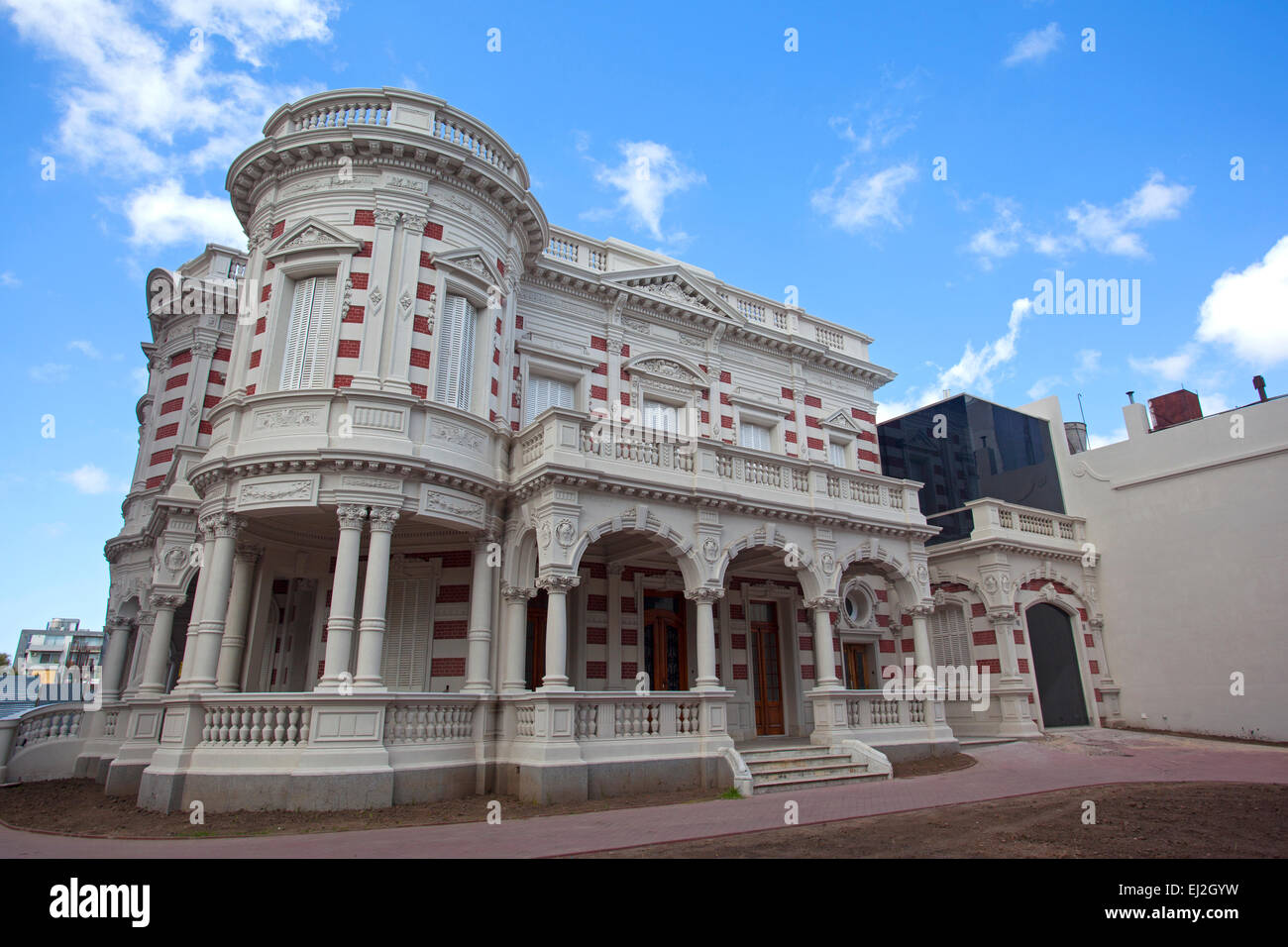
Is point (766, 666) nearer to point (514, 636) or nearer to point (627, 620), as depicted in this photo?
point (627, 620)

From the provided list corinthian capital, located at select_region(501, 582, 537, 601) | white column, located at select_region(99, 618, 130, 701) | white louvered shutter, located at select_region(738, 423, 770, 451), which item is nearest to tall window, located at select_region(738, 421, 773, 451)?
white louvered shutter, located at select_region(738, 423, 770, 451)

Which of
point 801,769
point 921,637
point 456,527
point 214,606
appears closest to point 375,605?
point 456,527

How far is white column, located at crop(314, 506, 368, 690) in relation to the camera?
483 inches

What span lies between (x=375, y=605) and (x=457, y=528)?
2.09 m

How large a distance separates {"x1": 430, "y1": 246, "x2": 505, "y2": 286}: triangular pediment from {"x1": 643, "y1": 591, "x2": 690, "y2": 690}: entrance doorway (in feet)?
25.5

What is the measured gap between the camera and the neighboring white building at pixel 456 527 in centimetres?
1278

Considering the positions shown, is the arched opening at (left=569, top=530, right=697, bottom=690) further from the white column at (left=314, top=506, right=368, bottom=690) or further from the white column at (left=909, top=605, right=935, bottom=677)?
the white column at (left=909, top=605, right=935, bottom=677)

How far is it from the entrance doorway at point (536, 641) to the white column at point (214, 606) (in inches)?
227

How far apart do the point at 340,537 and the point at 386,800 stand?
427cm

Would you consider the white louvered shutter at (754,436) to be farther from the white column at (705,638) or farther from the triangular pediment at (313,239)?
the triangular pediment at (313,239)

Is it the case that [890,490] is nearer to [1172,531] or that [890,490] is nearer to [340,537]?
[1172,531]

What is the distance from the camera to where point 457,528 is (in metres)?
14.1

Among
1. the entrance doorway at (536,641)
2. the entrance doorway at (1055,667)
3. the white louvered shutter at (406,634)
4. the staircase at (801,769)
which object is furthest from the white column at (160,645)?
the entrance doorway at (1055,667)
